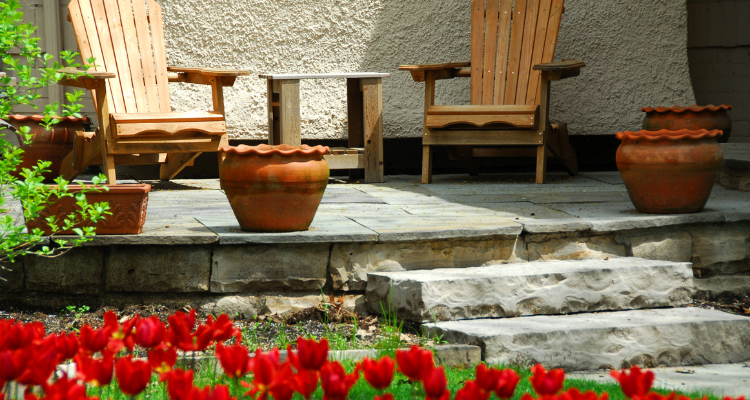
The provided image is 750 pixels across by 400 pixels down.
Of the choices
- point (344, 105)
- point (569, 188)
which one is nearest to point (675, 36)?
point (569, 188)

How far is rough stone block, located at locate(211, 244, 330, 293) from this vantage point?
93.7 inches

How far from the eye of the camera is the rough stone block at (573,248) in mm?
2646

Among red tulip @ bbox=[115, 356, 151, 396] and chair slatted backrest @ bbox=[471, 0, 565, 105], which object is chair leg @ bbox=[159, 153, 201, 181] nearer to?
chair slatted backrest @ bbox=[471, 0, 565, 105]

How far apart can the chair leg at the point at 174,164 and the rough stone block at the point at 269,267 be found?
192 centimetres

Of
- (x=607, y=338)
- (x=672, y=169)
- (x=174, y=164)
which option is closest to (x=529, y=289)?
(x=607, y=338)

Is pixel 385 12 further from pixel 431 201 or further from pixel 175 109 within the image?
pixel 431 201

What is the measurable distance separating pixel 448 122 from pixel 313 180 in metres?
1.80

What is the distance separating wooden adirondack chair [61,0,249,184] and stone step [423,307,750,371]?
2065 mm

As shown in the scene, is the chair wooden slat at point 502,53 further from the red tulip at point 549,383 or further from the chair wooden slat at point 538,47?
the red tulip at point 549,383

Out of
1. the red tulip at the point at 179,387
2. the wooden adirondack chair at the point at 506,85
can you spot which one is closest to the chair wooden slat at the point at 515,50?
the wooden adirondack chair at the point at 506,85

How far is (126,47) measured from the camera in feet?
13.6

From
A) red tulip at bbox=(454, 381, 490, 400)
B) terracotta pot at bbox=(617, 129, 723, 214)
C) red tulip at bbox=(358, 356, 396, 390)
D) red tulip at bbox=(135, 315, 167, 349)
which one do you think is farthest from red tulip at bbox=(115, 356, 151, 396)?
terracotta pot at bbox=(617, 129, 723, 214)

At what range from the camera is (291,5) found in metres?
4.86

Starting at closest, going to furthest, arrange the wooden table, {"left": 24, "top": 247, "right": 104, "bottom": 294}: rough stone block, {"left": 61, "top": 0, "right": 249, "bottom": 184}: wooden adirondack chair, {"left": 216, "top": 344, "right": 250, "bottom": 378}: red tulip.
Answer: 1. {"left": 216, "top": 344, "right": 250, "bottom": 378}: red tulip
2. {"left": 24, "top": 247, "right": 104, "bottom": 294}: rough stone block
3. {"left": 61, "top": 0, "right": 249, "bottom": 184}: wooden adirondack chair
4. the wooden table
